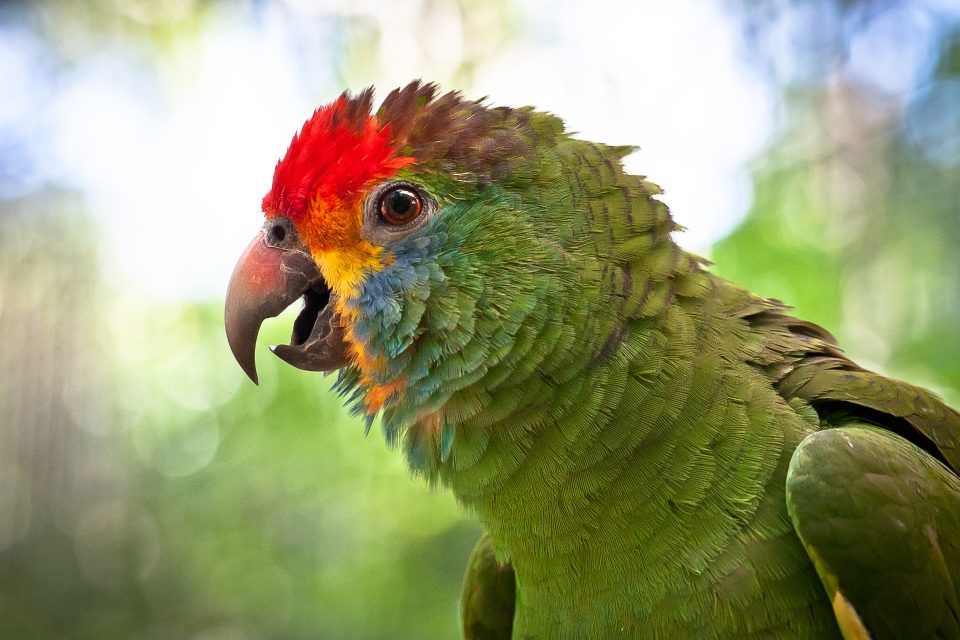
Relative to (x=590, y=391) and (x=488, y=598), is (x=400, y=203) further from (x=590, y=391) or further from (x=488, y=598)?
(x=488, y=598)

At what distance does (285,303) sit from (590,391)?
0.54 meters

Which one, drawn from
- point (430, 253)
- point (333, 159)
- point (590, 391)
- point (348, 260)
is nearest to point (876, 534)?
point (590, 391)

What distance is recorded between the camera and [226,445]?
374 cm

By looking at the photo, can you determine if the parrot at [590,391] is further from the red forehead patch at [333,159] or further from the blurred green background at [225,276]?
the blurred green background at [225,276]

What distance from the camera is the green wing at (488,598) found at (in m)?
1.56

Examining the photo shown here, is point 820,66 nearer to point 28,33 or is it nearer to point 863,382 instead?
point 863,382

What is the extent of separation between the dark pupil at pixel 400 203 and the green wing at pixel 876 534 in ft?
2.31

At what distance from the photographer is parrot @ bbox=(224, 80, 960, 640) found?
106cm

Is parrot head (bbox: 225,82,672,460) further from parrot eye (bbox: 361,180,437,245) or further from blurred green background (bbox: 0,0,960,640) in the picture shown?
blurred green background (bbox: 0,0,960,640)

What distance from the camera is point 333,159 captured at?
4.12 ft

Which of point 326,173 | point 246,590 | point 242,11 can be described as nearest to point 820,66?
point 242,11

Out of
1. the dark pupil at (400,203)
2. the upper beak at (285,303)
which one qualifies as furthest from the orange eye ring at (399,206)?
the upper beak at (285,303)

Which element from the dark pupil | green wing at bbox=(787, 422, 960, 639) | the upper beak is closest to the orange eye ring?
the dark pupil

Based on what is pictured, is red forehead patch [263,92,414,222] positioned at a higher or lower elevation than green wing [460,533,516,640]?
higher
